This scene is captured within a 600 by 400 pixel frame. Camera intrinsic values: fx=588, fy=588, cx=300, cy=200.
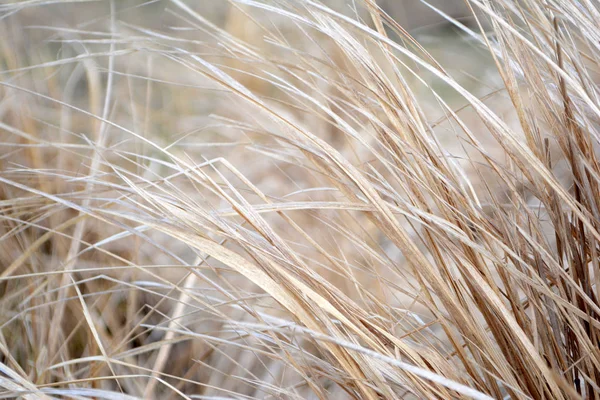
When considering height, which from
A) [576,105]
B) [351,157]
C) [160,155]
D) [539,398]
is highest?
[576,105]

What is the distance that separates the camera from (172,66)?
1.94 m

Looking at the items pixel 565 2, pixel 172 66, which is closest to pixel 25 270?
pixel 565 2

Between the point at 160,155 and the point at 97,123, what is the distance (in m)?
0.48

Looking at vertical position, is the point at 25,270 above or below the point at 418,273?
below

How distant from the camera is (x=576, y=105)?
1.50ft

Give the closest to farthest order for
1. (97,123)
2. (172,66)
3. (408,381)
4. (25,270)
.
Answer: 1. (408,381)
2. (25,270)
3. (97,123)
4. (172,66)

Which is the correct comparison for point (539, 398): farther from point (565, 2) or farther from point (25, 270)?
point (25, 270)

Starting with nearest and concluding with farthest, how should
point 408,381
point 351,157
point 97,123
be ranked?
Answer: 1. point 408,381
2. point 97,123
3. point 351,157

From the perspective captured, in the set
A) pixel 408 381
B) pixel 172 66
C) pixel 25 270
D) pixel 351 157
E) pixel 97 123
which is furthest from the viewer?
pixel 172 66

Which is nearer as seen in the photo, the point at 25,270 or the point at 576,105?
the point at 576,105

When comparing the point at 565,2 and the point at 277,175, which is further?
the point at 277,175

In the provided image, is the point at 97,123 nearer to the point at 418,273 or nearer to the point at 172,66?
the point at 418,273

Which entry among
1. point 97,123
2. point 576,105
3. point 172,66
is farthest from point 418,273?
point 172,66

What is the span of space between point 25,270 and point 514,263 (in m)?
0.65
